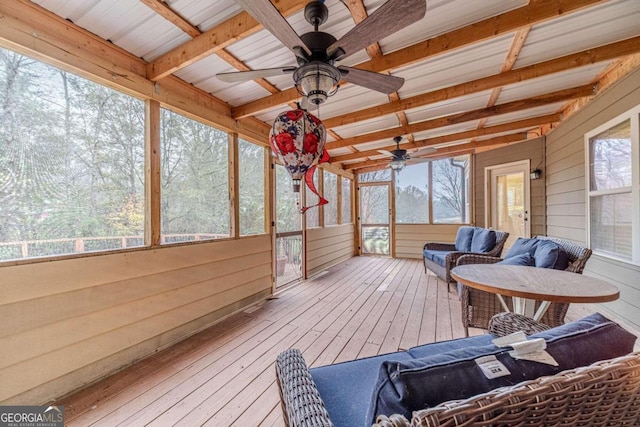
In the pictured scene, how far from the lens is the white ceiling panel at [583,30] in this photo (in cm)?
210

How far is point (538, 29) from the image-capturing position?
228 centimetres

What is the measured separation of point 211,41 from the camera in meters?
2.01

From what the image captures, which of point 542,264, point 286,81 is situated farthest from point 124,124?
point 542,264

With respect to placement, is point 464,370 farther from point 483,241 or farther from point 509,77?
point 483,241

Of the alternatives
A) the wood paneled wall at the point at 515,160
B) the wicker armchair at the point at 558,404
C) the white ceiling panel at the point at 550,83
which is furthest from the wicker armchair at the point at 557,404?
the wood paneled wall at the point at 515,160

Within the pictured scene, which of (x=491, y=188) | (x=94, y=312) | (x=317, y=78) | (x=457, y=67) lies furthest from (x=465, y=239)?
(x=94, y=312)

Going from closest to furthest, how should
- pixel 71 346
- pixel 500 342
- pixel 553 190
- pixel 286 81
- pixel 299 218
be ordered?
1. pixel 500 342
2. pixel 71 346
3. pixel 286 81
4. pixel 553 190
5. pixel 299 218

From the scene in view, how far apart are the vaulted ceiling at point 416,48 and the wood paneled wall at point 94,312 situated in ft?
5.71

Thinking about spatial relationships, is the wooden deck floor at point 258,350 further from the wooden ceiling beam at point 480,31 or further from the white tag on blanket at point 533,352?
the wooden ceiling beam at point 480,31

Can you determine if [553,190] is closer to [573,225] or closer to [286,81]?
[573,225]

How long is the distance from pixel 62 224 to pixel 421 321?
3410 mm

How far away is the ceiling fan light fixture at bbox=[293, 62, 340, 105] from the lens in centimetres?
158

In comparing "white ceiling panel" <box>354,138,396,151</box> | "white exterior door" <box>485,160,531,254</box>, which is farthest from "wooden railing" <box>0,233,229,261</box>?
"white exterior door" <box>485,160,531,254</box>

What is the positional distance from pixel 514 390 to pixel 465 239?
15.5 feet
